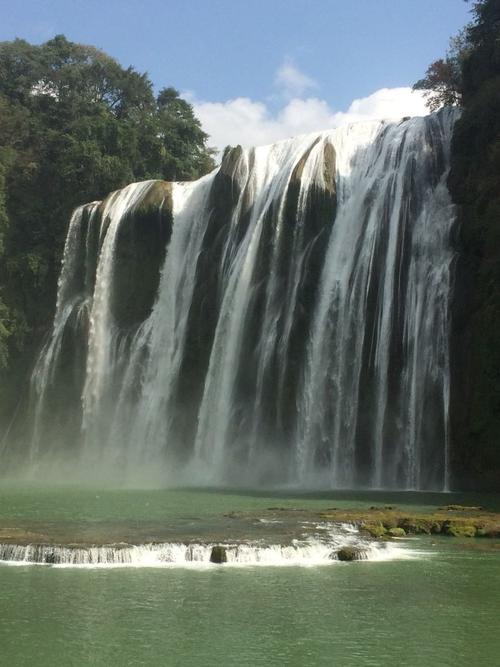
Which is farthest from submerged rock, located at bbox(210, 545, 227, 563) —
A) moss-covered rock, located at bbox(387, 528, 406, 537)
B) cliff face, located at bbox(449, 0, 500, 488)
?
cliff face, located at bbox(449, 0, 500, 488)

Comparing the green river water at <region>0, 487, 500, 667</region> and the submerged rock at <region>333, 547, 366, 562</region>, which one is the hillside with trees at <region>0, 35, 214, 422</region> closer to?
the green river water at <region>0, 487, 500, 667</region>

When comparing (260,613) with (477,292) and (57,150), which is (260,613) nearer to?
(477,292)

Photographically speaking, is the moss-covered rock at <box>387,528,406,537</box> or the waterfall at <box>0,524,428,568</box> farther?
the moss-covered rock at <box>387,528,406,537</box>

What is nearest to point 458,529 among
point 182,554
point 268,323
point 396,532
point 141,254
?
point 396,532

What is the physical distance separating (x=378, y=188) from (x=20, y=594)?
22.9 metres

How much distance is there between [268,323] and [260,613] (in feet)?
69.7

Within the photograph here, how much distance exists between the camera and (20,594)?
503 inches

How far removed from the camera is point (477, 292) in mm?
28156

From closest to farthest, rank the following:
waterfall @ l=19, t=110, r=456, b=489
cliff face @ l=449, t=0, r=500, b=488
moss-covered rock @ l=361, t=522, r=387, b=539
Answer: moss-covered rock @ l=361, t=522, r=387, b=539 < cliff face @ l=449, t=0, r=500, b=488 < waterfall @ l=19, t=110, r=456, b=489

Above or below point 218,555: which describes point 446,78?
above

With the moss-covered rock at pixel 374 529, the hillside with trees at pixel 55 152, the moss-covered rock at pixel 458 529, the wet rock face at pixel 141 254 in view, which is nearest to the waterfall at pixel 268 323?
the wet rock face at pixel 141 254

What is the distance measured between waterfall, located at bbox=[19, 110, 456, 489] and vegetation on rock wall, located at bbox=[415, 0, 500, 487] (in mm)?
548

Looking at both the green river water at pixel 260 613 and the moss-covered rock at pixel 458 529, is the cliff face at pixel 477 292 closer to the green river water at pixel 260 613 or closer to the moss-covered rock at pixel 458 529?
the moss-covered rock at pixel 458 529

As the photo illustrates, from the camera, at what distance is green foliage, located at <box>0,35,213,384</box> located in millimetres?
45188
